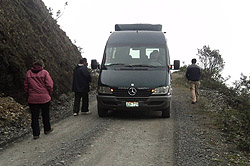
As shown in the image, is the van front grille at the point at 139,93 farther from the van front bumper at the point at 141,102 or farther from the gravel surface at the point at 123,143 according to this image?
the gravel surface at the point at 123,143

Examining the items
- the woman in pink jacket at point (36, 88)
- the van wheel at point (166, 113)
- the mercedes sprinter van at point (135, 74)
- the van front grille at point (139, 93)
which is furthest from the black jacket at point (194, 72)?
the woman in pink jacket at point (36, 88)

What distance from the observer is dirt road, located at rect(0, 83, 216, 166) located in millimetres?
5883

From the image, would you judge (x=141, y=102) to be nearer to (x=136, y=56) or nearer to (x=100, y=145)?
(x=136, y=56)

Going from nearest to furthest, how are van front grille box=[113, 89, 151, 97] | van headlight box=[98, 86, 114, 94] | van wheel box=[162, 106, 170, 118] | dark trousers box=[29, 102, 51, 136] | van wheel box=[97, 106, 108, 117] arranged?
dark trousers box=[29, 102, 51, 136] < van front grille box=[113, 89, 151, 97] < van headlight box=[98, 86, 114, 94] < van wheel box=[162, 106, 170, 118] < van wheel box=[97, 106, 108, 117]

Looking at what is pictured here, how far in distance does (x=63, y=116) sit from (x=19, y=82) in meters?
1.88

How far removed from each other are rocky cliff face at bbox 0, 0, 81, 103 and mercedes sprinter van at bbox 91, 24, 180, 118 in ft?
8.84

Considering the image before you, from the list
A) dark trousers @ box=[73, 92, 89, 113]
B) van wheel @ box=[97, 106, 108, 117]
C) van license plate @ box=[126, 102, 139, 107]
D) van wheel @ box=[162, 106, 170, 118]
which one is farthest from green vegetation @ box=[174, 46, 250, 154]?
dark trousers @ box=[73, 92, 89, 113]

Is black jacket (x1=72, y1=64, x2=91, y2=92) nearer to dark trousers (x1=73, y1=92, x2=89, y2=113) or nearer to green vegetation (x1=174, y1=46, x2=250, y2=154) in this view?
dark trousers (x1=73, y1=92, x2=89, y2=113)

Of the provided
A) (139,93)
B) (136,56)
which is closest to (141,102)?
(139,93)

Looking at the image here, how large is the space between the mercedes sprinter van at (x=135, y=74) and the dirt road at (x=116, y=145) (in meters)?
0.55

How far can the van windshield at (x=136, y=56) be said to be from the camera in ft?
33.9

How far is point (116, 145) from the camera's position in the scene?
6.91m

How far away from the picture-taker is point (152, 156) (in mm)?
6129

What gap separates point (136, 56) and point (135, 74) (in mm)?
962
